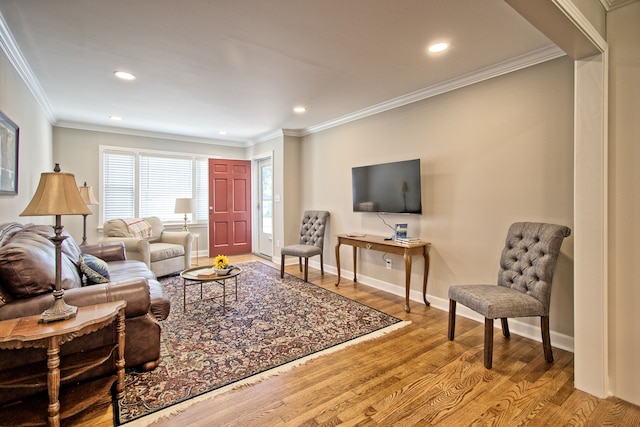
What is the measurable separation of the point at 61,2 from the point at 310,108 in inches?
105

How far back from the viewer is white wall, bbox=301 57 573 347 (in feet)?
8.35

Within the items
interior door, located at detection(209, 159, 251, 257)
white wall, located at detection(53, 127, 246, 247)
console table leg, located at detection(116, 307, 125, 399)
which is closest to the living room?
white wall, located at detection(53, 127, 246, 247)

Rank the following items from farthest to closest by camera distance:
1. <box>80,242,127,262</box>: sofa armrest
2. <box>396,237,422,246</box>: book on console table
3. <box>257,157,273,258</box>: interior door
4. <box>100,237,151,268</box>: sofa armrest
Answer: <box>257,157,273,258</box>: interior door, <box>100,237,151,268</box>: sofa armrest, <box>80,242,127,262</box>: sofa armrest, <box>396,237,422,246</box>: book on console table

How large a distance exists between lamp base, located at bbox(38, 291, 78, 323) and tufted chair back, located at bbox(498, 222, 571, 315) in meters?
2.95

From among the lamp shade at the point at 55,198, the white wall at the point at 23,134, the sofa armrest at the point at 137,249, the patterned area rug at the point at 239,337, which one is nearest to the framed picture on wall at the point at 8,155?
the white wall at the point at 23,134

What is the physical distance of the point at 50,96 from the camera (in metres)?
3.79

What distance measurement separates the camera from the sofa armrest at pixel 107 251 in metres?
3.64

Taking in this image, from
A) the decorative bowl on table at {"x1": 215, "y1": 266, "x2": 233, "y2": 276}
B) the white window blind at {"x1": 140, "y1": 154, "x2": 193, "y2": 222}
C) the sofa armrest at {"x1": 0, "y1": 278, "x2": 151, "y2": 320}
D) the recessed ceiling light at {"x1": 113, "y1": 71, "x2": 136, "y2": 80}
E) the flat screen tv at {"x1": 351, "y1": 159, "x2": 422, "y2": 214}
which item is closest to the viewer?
the sofa armrest at {"x1": 0, "y1": 278, "x2": 151, "y2": 320}

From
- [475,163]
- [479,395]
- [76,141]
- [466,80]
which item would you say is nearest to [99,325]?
[479,395]

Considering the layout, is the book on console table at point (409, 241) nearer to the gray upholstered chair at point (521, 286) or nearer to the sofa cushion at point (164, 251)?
the gray upholstered chair at point (521, 286)

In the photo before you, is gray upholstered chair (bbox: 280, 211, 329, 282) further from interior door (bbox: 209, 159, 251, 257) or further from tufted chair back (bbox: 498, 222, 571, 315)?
tufted chair back (bbox: 498, 222, 571, 315)

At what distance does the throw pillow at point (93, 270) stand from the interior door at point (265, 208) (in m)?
3.59

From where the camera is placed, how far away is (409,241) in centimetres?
342

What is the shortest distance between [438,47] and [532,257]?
5.90ft
